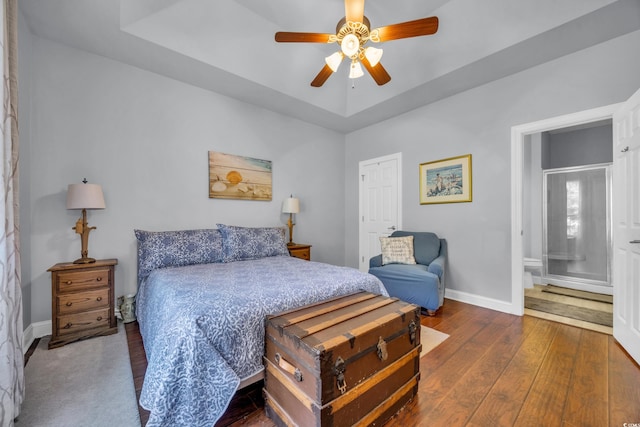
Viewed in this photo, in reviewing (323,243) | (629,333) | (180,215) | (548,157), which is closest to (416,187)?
(323,243)

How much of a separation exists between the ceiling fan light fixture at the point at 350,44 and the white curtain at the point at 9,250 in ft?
6.49

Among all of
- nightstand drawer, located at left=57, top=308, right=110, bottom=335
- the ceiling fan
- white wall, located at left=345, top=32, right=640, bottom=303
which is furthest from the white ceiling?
nightstand drawer, located at left=57, top=308, right=110, bottom=335

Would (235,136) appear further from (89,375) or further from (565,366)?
(565,366)

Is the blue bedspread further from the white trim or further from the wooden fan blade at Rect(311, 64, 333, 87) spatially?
the white trim

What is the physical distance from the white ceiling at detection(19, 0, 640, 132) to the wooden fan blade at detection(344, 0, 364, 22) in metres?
1.25

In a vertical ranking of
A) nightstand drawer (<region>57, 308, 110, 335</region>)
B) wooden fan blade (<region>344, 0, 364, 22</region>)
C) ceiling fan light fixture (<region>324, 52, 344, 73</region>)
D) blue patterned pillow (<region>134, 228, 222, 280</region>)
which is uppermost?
wooden fan blade (<region>344, 0, 364, 22</region>)

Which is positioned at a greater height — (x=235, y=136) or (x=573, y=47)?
(x=573, y=47)

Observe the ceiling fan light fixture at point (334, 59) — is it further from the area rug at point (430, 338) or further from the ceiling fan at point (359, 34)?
the area rug at point (430, 338)

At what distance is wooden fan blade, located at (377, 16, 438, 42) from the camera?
2.02 metres

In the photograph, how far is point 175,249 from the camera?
274 cm

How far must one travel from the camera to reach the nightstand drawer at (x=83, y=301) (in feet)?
7.56

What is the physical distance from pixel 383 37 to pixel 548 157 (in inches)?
177

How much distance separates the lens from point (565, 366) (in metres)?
1.96

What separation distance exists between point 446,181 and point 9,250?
4093mm
